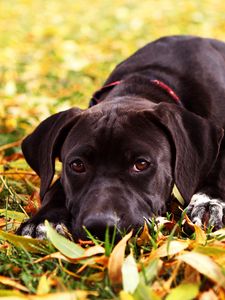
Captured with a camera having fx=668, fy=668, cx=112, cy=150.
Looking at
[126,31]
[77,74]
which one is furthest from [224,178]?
[126,31]

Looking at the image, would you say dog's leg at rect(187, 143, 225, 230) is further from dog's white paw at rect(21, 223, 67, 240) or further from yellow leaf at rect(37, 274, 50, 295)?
yellow leaf at rect(37, 274, 50, 295)

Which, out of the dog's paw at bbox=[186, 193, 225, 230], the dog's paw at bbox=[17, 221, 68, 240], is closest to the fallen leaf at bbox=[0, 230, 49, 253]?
the dog's paw at bbox=[17, 221, 68, 240]

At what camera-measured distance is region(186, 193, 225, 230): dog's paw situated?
Result: 159 inches

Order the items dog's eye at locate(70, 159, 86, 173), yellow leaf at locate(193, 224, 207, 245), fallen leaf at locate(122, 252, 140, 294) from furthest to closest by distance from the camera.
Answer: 1. dog's eye at locate(70, 159, 86, 173)
2. yellow leaf at locate(193, 224, 207, 245)
3. fallen leaf at locate(122, 252, 140, 294)

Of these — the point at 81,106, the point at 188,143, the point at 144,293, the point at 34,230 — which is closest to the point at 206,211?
the point at 188,143

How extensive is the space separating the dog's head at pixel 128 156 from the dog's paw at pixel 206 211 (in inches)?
7.5

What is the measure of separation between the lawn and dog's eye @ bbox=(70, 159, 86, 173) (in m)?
0.54

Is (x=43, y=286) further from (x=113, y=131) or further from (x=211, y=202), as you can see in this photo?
(x=211, y=202)

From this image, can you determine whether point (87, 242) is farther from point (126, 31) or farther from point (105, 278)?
point (126, 31)

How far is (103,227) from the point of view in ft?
11.1

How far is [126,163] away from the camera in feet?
12.5

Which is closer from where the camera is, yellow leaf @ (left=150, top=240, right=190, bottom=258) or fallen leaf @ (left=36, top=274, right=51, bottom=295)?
fallen leaf @ (left=36, top=274, right=51, bottom=295)

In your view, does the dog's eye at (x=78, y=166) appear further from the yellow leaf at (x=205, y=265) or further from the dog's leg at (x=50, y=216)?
the yellow leaf at (x=205, y=265)

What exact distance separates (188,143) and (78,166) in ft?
2.20
